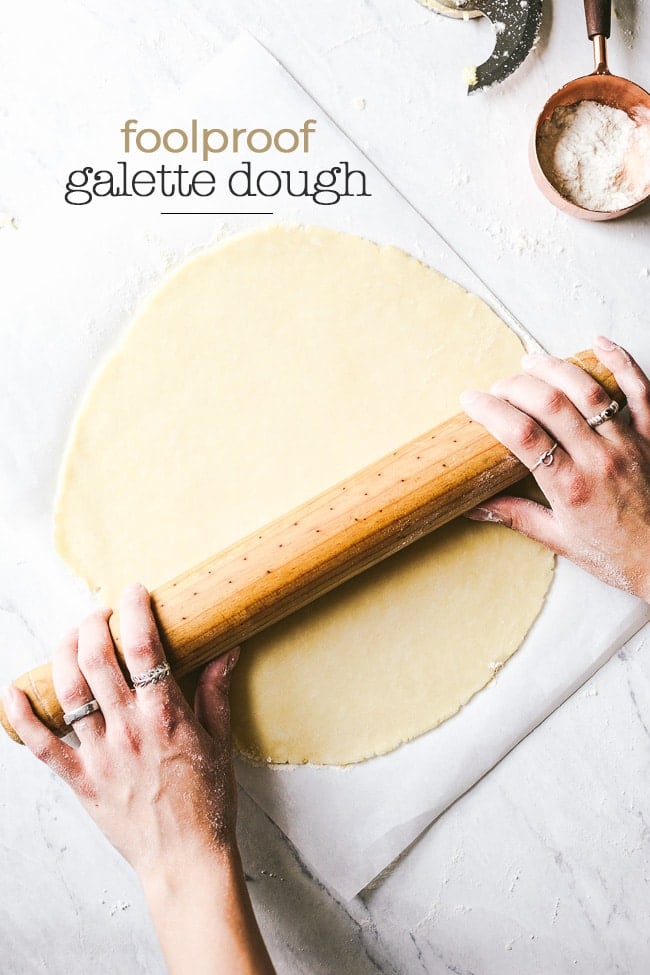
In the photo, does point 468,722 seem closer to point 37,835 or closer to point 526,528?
point 526,528

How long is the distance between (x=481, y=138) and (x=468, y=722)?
3.43ft

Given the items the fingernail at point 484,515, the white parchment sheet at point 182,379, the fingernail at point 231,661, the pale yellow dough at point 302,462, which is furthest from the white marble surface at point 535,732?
the fingernail at point 484,515

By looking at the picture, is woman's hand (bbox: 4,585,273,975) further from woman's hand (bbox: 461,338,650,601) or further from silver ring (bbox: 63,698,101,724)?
woman's hand (bbox: 461,338,650,601)

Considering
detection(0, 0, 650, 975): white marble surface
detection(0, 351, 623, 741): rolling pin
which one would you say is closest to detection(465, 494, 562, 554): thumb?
detection(0, 351, 623, 741): rolling pin

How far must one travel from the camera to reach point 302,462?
4.30 ft

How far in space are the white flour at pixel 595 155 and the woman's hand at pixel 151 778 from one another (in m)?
1.01

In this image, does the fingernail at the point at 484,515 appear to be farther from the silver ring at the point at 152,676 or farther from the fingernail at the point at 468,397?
the silver ring at the point at 152,676

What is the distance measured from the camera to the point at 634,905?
1.38m

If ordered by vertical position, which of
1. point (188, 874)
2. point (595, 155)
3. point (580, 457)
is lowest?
point (188, 874)

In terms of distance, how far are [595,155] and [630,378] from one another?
1.37 feet

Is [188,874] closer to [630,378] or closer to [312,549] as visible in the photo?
[312,549]

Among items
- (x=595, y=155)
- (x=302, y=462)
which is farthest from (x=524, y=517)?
(x=595, y=155)

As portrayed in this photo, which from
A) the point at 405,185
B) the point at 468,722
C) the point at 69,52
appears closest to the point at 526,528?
the point at 468,722

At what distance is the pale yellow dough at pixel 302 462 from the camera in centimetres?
130
